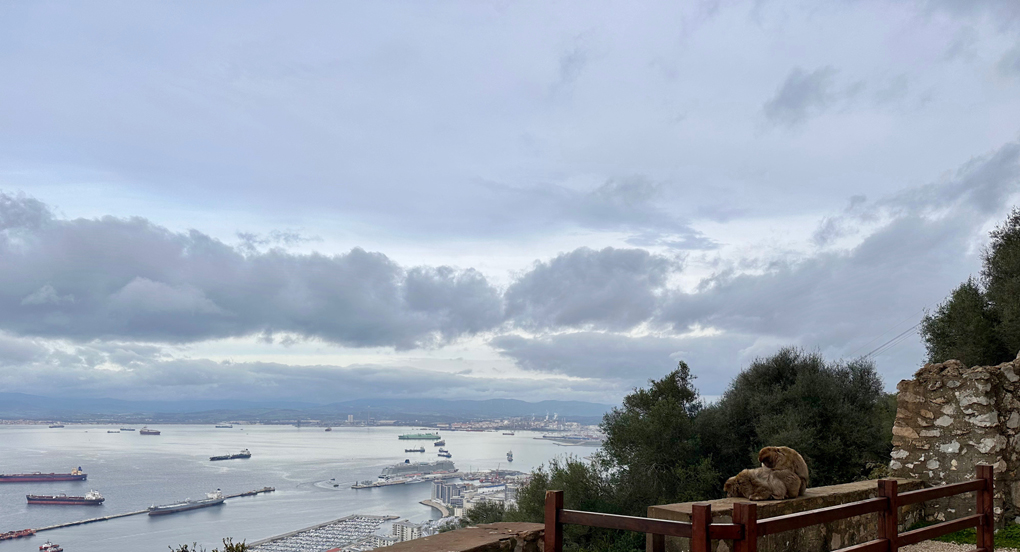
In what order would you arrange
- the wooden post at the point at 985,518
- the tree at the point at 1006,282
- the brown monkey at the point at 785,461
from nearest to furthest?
1. the wooden post at the point at 985,518
2. the brown monkey at the point at 785,461
3. the tree at the point at 1006,282

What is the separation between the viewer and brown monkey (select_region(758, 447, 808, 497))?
18.0 feet

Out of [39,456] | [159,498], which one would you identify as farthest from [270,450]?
[159,498]

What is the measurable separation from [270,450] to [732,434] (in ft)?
191

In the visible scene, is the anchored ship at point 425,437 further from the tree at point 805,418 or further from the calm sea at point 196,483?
the tree at point 805,418

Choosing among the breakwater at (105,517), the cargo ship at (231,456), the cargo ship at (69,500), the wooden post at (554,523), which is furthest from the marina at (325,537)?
the cargo ship at (231,456)

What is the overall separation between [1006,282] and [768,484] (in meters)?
9.29

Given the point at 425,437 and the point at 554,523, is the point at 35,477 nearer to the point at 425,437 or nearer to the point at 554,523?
the point at 554,523

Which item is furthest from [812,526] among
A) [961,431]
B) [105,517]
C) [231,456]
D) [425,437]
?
[425,437]

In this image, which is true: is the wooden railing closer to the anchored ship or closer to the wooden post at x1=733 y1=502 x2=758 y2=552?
the wooden post at x1=733 y1=502 x2=758 y2=552

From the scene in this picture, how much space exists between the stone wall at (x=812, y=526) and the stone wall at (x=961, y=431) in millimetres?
414

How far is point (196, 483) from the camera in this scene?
113 feet

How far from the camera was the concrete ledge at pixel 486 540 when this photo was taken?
3682 millimetres

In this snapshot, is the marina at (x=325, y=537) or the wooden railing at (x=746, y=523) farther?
the marina at (x=325, y=537)

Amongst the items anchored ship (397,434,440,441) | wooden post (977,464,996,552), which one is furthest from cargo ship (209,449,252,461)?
wooden post (977,464,996,552)
